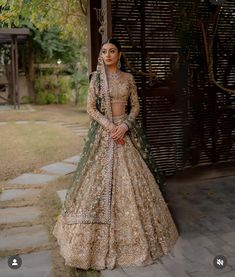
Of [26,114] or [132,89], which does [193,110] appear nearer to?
[132,89]

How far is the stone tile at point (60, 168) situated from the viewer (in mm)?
6383

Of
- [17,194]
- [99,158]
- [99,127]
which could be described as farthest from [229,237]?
[17,194]

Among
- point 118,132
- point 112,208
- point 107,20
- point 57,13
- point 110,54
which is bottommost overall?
point 112,208

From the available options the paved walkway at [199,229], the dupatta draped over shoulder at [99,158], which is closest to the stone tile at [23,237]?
the dupatta draped over shoulder at [99,158]

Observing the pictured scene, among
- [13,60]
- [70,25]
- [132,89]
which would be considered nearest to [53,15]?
[70,25]

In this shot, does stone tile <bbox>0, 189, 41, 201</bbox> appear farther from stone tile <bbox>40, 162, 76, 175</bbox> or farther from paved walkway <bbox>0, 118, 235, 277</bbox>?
stone tile <bbox>40, 162, 76, 175</bbox>

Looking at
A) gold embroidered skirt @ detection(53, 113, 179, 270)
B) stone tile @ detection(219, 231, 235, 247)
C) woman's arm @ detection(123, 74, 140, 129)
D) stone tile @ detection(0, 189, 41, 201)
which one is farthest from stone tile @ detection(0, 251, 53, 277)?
stone tile @ detection(0, 189, 41, 201)

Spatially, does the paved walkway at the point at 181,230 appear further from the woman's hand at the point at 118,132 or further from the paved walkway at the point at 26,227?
the woman's hand at the point at 118,132

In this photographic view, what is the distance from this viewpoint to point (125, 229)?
3.28m

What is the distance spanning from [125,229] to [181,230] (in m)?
0.88

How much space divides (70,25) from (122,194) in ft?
19.2

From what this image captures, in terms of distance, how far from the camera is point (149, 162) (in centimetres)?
363

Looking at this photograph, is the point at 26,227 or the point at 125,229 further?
the point at 26,227

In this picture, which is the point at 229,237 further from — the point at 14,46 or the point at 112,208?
the point at 14,46
